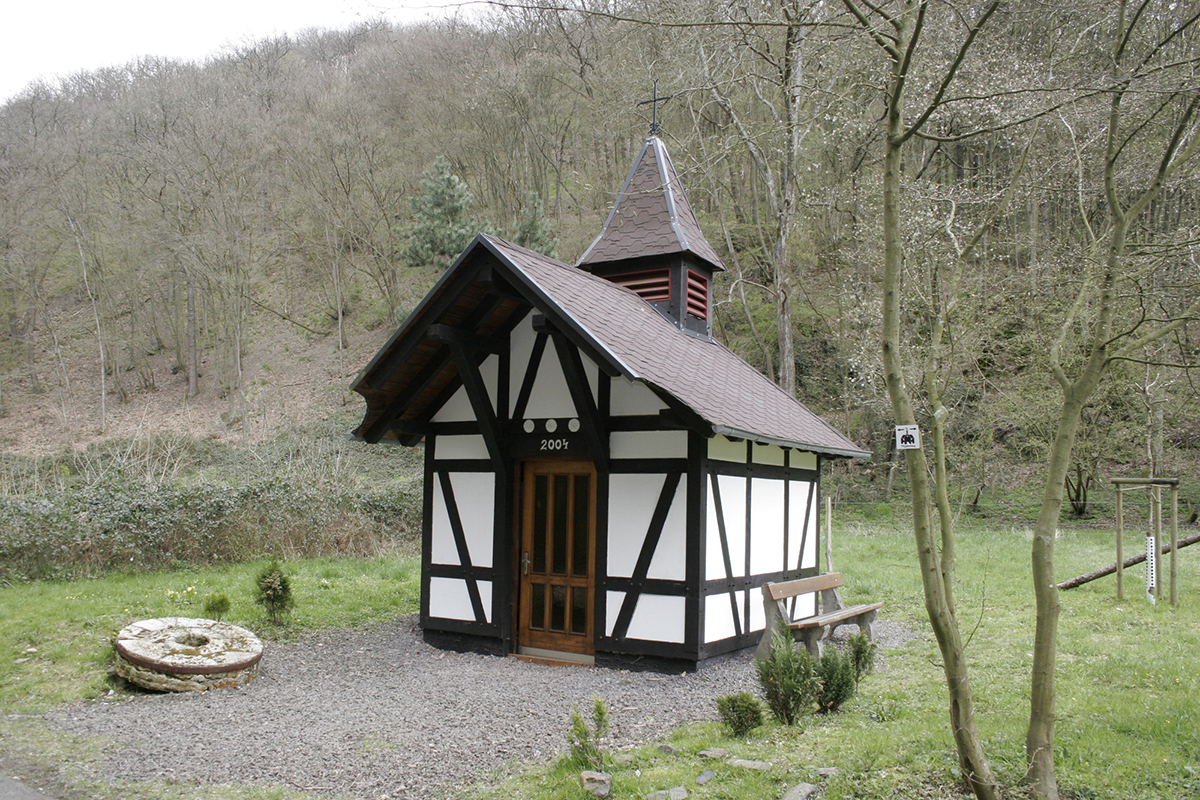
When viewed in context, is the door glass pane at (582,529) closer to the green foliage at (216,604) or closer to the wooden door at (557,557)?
the wooden door at (557,557)

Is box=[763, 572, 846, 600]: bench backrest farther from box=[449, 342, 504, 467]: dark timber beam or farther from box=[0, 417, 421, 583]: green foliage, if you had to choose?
box=[0, 417, 421, 583]: green foliage

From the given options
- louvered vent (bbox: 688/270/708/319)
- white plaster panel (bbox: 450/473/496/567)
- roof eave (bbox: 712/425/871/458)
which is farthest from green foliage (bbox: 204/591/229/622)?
louvered vent (bbox: 688/270/708/319)

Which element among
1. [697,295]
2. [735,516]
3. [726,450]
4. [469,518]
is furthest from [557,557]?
[697,295]

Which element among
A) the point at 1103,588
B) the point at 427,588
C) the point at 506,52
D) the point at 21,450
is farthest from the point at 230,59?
the point at 1103,588

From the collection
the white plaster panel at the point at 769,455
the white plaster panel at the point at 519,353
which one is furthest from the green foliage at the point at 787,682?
the white plaster panel at the point at 519,353

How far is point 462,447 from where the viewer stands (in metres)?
9.05

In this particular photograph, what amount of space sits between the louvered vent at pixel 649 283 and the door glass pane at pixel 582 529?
3.49 m

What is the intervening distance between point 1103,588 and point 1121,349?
876 cm

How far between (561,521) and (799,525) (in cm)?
333

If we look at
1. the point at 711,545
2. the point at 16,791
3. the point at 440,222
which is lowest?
the point at 16,791

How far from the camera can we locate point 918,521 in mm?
3512

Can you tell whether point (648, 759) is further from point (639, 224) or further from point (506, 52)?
point (506, 52)

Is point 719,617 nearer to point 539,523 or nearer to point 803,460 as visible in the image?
point 539,523

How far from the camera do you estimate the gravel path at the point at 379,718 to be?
504 centimetres
